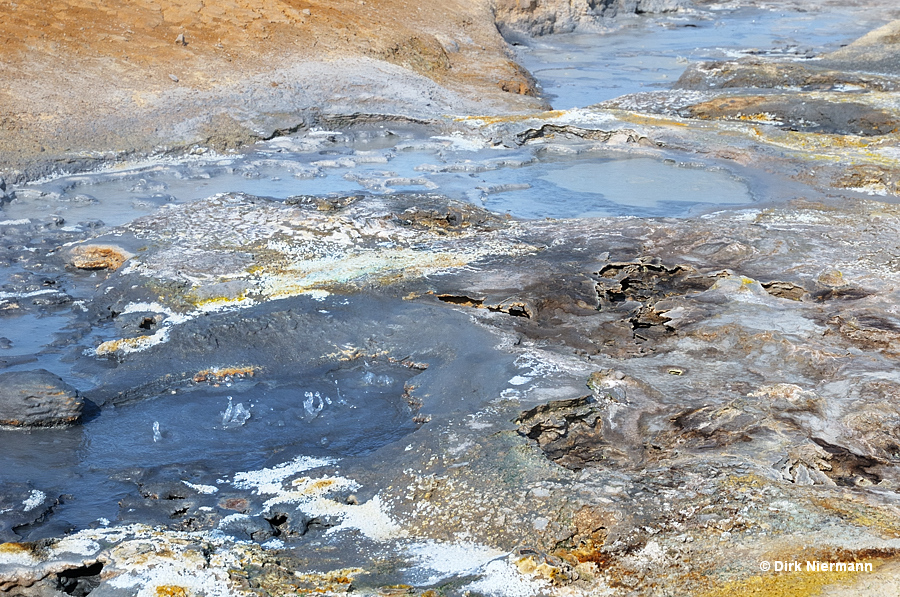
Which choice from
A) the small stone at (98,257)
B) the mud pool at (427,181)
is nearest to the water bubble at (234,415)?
the small stone at (98,257)

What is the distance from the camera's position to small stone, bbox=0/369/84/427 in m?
3.65

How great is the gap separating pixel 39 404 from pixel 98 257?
1.92 metres

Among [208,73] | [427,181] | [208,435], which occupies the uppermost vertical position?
[208,73]

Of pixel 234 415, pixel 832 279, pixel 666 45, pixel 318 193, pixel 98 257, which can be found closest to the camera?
pixel 234 415

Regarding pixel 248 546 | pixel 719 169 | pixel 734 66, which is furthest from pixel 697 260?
pixel 734 66

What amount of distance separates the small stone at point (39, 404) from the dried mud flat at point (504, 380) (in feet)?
0.35

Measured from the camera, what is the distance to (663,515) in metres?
2.65

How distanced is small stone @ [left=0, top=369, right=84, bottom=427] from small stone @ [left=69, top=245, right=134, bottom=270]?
1.70m

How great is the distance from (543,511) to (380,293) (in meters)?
2.19

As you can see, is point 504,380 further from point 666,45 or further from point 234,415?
point 666,45

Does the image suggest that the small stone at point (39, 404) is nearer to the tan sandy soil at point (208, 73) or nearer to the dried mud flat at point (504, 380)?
the dried mud flat at point (504, 380)

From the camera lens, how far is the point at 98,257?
17.7ft

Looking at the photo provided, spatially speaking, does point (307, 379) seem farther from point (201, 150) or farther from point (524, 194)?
point (201, 150)

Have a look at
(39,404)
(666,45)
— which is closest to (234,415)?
(39,404)
